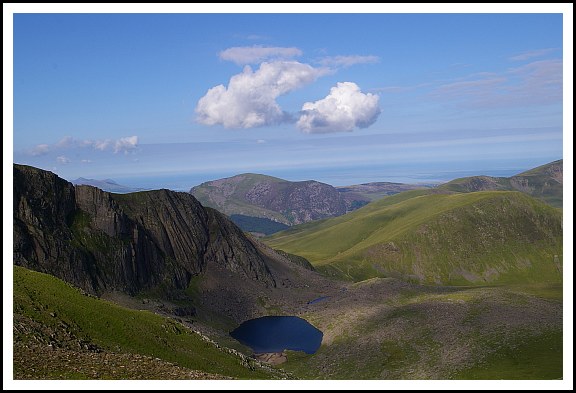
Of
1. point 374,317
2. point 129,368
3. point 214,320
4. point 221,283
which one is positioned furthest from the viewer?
point 221,283

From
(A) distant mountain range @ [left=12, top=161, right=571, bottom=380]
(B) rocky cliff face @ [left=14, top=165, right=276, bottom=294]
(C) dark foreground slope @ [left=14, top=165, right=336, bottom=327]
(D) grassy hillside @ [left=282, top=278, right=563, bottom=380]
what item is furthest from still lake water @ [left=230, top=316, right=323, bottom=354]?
(B) rocky cliff face @ [left=14, top=165, right=276, bottom=294]

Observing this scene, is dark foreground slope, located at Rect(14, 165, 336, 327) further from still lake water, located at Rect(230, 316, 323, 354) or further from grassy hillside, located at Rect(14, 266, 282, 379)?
grassy hillside, located at Rect(14, 266, 282, 379)

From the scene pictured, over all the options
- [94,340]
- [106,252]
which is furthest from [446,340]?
[106,252]

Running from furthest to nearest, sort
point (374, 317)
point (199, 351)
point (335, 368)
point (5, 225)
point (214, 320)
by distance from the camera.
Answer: point (214, 320) < point (374, 317) < point (335, 368) < point (199, 351) < point (5, 225)

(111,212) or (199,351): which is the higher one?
(111,212)

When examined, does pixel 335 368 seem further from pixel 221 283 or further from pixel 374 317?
pixel 221 283

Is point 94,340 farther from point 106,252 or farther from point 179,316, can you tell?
point 106,252

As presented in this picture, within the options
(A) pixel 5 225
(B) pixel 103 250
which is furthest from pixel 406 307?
(A) pixel 5 225

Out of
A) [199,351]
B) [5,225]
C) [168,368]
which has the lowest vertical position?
[199,351]
